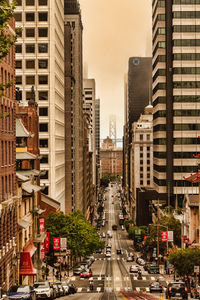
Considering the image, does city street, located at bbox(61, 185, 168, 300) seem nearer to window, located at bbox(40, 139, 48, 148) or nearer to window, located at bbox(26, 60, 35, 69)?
window, located at bbox(40, 139, 48, 148)

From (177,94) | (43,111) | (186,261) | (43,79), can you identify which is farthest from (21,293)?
(177,94)

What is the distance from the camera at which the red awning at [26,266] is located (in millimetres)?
54781

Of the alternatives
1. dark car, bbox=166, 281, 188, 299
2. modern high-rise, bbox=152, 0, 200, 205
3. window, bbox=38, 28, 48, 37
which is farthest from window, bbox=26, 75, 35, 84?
dark car, bbox=166, 281, 188, 299

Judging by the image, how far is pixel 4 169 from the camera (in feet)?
153

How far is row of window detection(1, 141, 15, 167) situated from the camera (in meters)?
46.3

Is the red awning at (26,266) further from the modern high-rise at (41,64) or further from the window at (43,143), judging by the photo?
the window at (43,143)

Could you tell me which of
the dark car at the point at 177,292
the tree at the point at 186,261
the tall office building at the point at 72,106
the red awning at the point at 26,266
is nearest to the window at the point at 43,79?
the tall office building at the point at 72,106

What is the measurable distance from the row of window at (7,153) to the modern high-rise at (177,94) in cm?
7523

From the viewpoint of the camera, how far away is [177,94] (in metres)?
125

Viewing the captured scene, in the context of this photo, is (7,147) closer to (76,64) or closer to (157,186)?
(157,186)

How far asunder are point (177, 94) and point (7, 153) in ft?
269

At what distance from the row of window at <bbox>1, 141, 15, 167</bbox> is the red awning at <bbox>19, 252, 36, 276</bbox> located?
11.1m

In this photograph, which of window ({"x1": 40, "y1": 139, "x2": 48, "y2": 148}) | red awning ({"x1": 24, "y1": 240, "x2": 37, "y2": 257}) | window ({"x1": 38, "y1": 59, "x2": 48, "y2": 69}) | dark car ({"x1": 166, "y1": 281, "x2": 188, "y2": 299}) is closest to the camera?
dark car ({"x1": 166, "y1": 281, "x2": 188, "y2": 299})

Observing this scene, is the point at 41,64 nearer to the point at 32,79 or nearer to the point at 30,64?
the point at 30,64
